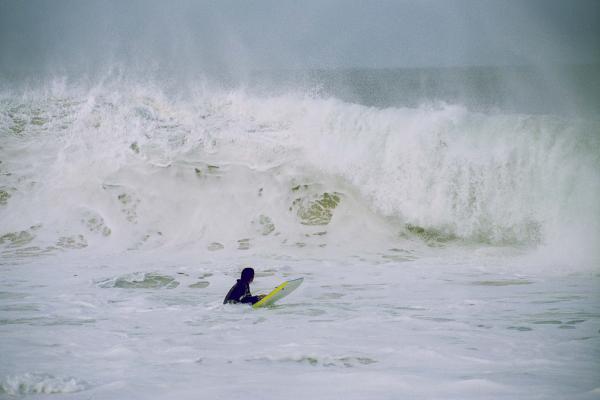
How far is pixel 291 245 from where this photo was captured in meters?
10.5

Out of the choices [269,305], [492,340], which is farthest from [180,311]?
[492,340]

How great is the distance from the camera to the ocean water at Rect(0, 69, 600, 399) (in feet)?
14.1

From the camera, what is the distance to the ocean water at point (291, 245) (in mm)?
4297

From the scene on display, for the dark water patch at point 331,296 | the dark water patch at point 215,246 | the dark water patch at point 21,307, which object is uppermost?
the dark water patch at point 215,246

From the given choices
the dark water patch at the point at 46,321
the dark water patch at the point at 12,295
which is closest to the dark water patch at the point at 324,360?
the dark water patch at the point at 46,321

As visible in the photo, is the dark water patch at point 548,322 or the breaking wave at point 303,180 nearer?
the dark water patch at point 548,322

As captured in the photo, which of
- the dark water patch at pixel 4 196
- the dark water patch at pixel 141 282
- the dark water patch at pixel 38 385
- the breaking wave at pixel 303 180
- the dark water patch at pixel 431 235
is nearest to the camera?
the dark water patch at pixel 38 385

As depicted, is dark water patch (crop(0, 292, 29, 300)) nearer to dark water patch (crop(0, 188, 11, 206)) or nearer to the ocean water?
the ocean water

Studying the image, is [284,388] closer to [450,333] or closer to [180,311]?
[450,333]

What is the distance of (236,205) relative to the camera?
11812mm

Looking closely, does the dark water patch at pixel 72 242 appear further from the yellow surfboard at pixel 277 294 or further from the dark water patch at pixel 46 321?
the yellow surfboard at pixel 277 294

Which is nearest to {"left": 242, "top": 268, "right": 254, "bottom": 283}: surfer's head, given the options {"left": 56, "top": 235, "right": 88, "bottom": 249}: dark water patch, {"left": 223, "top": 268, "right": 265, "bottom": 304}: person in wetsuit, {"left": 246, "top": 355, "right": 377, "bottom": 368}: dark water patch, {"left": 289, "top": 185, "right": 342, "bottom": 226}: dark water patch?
{"left": 223, "top": 268, "right": 265, "bottom": 304}: person in wetsuit

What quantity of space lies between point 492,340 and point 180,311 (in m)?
3.27

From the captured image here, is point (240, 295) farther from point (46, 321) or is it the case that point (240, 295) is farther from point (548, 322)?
→ point (548, 322)
